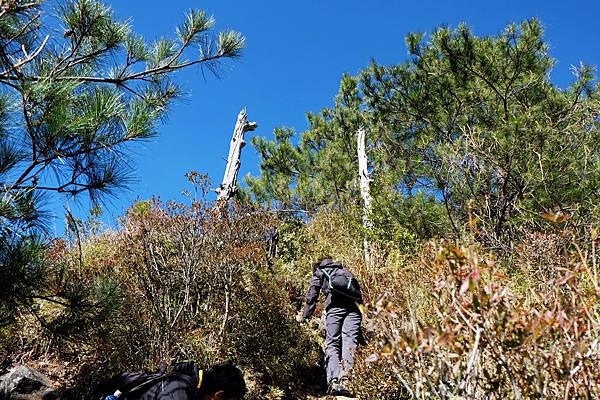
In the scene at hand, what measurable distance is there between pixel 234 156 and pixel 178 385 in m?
8.28

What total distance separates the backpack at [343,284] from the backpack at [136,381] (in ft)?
9.63

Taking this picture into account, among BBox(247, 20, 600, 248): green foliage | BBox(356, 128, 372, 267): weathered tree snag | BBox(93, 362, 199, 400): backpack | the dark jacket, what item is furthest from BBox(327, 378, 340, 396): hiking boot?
BBox(356, 128, 372, 267): weathered tree snag

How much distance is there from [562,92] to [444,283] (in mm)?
7635

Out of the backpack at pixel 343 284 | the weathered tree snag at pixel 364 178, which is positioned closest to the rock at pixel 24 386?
the backpack at pixel 343 284

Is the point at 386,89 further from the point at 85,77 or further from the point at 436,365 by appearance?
the point at 436,365

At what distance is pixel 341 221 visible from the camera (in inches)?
439

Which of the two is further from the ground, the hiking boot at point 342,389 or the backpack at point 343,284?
the backpack at point 343,284

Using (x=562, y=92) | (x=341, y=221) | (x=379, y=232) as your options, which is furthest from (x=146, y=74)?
(x=341, y=221)

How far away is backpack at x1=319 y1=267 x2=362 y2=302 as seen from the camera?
5.49m

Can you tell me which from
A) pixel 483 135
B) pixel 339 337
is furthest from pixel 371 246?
pixel 339 337

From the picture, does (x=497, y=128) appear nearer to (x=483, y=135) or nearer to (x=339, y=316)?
(x=483, y=135)

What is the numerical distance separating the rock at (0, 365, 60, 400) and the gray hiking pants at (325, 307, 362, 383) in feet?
9.23

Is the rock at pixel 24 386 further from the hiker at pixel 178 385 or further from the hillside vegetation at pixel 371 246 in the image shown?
the hiker at pixel 178 385

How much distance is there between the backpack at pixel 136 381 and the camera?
2453 mm
